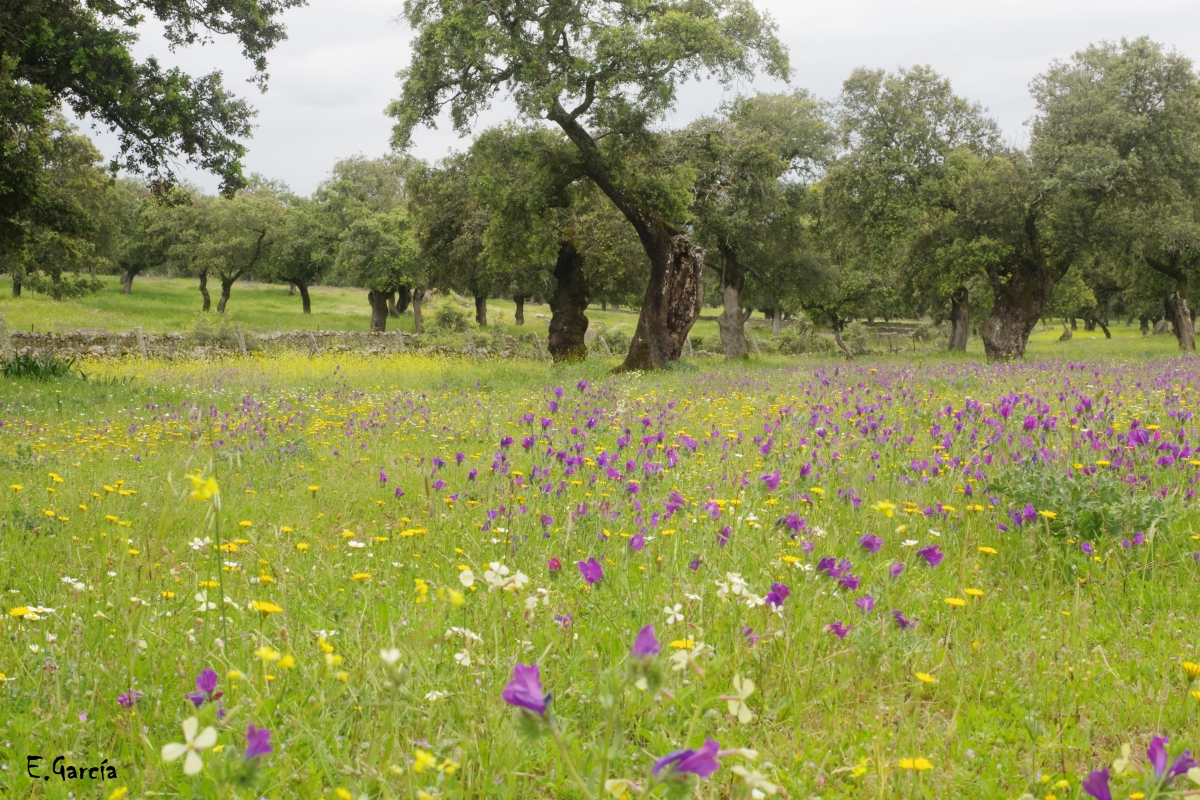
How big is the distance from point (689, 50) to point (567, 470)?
1597 centimetres

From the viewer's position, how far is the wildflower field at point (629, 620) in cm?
208

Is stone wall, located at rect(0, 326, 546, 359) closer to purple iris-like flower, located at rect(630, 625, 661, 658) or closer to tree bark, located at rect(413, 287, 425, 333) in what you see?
tree bark, located at rect(413, 287, 425, 333)

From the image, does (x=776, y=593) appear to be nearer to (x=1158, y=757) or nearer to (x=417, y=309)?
(x=1158, y=757)

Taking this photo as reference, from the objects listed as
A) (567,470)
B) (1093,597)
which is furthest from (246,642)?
(1093,597)

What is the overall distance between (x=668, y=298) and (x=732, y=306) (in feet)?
42.3

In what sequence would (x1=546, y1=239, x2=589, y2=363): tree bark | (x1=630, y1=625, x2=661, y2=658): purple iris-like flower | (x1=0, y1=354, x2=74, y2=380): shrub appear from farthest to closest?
(x1=546, y1=239, x2=589, y2=363): tree bark < (x1=0, y1=354, x2=74, y2=380): shrub < (x1=630, y1=625, x2=661, y2=658): purple iris-like flower

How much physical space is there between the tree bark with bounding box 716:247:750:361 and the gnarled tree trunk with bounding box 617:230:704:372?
33.8 ft

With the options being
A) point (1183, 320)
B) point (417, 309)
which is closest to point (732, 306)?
point (1183, 320)

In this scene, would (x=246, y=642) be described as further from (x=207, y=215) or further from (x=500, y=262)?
(x=207, y=215)

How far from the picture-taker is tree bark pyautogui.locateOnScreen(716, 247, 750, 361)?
1236 inches

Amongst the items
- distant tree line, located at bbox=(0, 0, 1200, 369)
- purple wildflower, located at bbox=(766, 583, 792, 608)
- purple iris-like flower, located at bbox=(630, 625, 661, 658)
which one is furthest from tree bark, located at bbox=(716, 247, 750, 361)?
purple iris-like flower, located at bbox=(630, 625, 661, 658)

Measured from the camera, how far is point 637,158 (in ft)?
68.5

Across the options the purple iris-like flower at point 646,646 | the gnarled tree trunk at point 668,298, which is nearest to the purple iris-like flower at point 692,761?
the purple iris-like flower at point 646,646

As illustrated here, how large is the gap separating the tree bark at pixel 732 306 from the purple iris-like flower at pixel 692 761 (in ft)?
96.7
